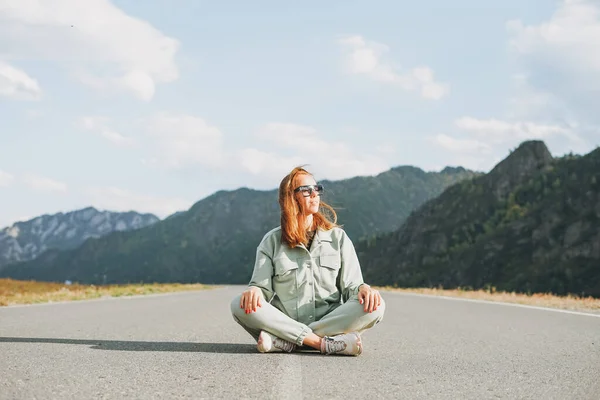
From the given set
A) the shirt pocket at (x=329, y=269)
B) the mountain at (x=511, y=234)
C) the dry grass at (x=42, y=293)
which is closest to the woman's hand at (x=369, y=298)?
the shirt pocket at (x=329, y=269)

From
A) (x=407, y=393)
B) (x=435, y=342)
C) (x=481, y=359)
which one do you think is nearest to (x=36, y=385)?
(x=407, y=393)

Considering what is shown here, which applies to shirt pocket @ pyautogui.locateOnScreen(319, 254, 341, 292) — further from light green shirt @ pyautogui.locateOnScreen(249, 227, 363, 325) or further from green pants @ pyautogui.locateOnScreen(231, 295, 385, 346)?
green pants @ pyautogui.locateOnScreen(231, 295, 385, 346)

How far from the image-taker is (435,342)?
8.23 m

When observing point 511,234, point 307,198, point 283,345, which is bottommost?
point 283,345

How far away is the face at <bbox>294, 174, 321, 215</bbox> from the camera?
6.33 meters

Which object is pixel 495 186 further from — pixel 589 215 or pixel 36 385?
pixel 36 385

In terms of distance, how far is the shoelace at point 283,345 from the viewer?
20.9ft

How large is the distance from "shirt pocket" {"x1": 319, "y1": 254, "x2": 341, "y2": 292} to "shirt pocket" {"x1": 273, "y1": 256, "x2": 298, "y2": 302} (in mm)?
242

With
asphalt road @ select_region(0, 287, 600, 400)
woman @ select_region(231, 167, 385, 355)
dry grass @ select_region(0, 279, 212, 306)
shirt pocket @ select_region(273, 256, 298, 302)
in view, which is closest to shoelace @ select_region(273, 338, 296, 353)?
woman @ select_region(231, 167, 385, 355)

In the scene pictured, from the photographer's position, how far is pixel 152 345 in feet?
24.1

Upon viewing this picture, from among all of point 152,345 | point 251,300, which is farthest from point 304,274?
point 152,345

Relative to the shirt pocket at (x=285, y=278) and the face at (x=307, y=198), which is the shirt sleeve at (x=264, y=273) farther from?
the face at (x=307, y=198)

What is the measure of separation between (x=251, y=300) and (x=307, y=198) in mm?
1027

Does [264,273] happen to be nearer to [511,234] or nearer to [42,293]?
[42,293]
